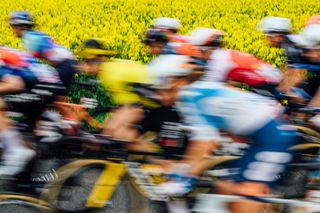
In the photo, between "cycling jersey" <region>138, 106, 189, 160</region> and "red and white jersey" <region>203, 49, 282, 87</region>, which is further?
"red and white jersey" <region>203, 49, 282, 87</region>

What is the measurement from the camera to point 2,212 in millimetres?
4875

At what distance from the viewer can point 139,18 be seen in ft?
46.8

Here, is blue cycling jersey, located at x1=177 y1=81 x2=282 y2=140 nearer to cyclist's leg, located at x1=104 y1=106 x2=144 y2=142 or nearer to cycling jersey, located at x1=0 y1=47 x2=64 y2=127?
cyclist's leg, located at x1=104 y1=106 x2=144 y2=142

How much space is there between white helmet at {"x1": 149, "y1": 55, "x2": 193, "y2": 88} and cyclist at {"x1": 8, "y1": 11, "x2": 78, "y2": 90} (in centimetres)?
182

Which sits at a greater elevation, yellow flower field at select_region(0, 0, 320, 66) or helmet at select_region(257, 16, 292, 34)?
helmet at select_region(257, 16, 292, 34)

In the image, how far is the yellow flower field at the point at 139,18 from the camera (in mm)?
11794

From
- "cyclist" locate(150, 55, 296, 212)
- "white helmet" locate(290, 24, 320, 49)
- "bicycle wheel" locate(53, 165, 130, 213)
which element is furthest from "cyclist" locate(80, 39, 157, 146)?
"white helmet" locate(290, 24, 320, 49)

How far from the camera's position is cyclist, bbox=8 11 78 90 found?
6582 millimetres

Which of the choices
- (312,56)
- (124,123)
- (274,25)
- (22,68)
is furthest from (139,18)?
(124,123)

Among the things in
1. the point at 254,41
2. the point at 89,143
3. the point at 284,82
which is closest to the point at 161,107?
the point at 89,143

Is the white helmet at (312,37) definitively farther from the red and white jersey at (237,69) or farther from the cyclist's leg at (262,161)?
the cyclist's leg at (262,161)

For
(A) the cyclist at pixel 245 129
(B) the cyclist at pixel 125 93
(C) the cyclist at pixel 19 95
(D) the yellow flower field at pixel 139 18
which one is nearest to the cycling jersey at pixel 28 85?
(C) the cyclist at pixel 19 95

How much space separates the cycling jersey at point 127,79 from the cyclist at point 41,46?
1385 mm

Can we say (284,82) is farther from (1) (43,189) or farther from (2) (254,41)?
(2) (254,41)
